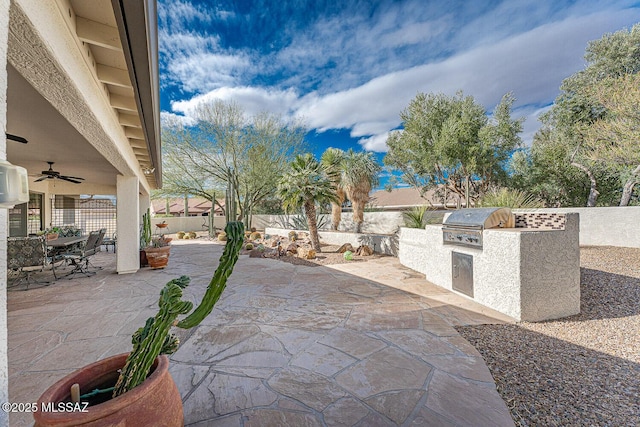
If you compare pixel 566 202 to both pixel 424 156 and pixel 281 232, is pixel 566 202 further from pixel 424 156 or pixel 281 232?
pixel 281 232

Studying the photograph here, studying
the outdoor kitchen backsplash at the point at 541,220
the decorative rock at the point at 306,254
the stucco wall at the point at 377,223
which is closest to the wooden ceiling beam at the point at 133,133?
the decorative rock at the point at 306,254

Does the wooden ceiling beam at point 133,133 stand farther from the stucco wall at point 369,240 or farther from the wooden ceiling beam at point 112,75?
the stucco wall at point 369,240

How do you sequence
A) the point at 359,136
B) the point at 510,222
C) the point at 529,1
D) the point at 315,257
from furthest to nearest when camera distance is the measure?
the point at 359,136 → the point at 315,257 → the point at 529,1 → the point at 510,222

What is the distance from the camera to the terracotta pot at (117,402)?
105 cm

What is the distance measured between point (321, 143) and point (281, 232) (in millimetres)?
7095

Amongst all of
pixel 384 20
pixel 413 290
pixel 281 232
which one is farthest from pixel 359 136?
pixel 413 290

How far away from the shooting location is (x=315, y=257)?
28.0 feet

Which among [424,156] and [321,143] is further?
[321,143]

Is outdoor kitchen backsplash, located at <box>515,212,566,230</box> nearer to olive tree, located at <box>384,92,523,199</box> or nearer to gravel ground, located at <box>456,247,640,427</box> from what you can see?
gravel ground, located at <box>456,247,640,427</box>

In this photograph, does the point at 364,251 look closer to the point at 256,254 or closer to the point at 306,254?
the point at 306,254

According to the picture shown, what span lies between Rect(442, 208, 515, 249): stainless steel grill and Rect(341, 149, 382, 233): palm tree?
786 centimetres

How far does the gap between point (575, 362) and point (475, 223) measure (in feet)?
6.73

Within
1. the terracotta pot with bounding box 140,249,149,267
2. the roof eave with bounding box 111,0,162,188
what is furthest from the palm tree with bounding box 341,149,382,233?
the roof eave with bounding box 111,0,162,188

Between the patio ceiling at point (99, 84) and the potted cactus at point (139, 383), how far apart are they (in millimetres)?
1761
